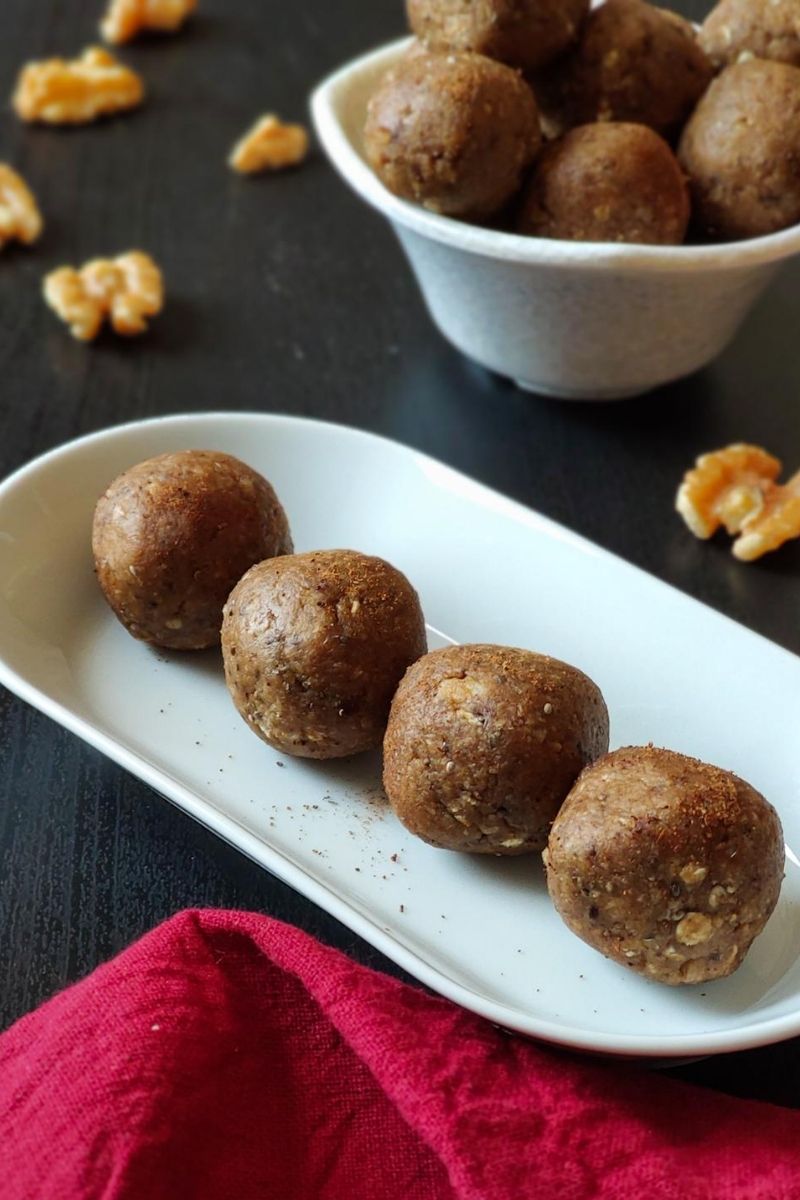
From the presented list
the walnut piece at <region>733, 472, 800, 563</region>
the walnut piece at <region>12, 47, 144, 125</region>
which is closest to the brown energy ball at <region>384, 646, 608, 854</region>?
the walnut piece at <region>733, 472, 800, 563</region>

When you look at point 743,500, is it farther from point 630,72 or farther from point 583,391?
point 630,72

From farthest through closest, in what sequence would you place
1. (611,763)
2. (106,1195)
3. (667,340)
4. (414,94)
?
(667,340), (414,94), (611,763), (106,1195)

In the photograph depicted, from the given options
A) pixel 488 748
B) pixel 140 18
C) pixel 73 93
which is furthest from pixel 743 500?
pixel 140 18

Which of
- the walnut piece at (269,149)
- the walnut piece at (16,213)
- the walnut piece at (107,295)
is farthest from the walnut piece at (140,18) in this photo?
the walnut piece at (107,295)

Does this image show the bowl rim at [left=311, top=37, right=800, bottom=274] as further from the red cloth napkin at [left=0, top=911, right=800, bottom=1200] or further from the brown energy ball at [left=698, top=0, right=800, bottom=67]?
the red cloth napkin at [left=0, top=911, right=800, bottom=1200]

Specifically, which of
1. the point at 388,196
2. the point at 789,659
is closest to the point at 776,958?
the point at 789,659

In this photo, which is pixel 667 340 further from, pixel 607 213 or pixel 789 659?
pixel 789 659

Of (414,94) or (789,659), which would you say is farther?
(414,94)

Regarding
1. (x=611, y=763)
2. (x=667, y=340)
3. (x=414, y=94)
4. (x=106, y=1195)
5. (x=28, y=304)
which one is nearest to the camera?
(x=106, y=1195)
